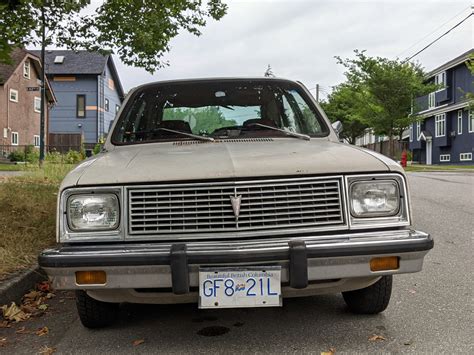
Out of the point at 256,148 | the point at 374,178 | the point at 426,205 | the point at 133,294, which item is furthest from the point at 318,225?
the point at 426,205

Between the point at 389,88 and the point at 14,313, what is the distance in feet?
95.2

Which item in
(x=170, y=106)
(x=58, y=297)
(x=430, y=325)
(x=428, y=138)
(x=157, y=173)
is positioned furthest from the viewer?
(x=428, y=138)

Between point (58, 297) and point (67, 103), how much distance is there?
39.1m

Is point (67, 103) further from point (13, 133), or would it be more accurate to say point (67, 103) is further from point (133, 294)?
point (133, 294)

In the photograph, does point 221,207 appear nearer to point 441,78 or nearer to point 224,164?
point 224,164

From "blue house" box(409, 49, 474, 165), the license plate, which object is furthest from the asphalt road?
"blue house" box(409, 49, 474, 165)

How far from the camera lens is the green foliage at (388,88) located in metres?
29.1

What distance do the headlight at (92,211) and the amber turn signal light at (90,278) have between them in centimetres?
25

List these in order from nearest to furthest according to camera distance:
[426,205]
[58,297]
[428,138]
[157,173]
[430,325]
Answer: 1. [157,173]
2. [430,325]
3. [58,297]
4. [426,205]
5. [428,138]

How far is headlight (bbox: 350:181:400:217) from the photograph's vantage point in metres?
2.60

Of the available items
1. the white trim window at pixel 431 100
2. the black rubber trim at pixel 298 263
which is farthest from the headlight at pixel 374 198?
the white trim window at pixel 431 100

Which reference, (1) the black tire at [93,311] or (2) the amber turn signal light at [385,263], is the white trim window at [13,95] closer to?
(1) the black tire at [93,311]

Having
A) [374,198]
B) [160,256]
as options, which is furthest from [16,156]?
[374,198]

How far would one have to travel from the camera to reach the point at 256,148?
3094 mm
